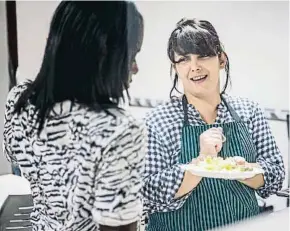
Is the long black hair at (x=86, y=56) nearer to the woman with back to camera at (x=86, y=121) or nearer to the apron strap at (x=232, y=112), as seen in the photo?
the woman with back to camera at (x=86, y=121)

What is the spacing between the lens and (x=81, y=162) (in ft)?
3.25

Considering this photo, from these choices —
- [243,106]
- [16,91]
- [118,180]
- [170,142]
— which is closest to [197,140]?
[170,142]

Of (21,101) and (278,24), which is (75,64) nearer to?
(21,101)

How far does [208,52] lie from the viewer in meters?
1.20

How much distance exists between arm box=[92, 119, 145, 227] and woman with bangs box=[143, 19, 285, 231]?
103 mm

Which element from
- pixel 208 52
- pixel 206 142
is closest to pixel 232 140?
pixel 206 142

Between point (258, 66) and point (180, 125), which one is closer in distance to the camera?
point (180, 125)

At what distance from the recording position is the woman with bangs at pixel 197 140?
1.17 meters

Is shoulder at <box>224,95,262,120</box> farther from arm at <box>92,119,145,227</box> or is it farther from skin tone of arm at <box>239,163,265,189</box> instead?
arm at <box>92,119,145,227</box>

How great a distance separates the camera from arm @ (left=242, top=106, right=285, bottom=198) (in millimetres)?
1287

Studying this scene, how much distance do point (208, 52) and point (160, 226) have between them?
45 cm

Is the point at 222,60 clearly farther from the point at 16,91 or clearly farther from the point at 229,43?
the point at 16,91

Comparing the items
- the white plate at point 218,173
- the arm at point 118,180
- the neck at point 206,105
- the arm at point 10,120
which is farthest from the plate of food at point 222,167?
the arm at point 10,120

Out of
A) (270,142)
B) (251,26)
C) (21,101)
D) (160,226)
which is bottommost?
(160,226)
